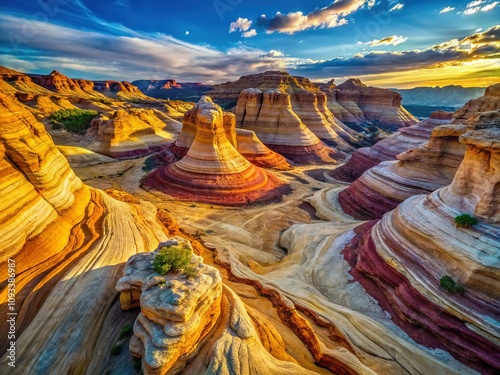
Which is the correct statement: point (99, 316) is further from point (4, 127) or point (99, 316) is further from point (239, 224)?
point (239, 224)

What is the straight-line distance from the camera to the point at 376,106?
327 feet

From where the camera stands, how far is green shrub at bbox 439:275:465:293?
8.85 m

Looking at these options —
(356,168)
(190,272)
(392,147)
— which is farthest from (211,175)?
(392,147)

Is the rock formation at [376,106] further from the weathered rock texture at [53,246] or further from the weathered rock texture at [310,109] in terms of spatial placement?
the weathered rock texture at [53,246]

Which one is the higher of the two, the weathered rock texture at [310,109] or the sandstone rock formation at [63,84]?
the sandstone rock formation at [63,84]

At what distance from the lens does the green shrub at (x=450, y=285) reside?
29.0ft

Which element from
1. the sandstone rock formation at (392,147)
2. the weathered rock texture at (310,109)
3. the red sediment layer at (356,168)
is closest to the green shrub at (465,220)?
the sandstone rock formation at (392,147)

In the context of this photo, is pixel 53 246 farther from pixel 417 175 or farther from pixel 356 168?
pixel 356 168

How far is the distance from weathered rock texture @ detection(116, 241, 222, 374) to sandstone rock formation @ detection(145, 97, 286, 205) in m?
18.6

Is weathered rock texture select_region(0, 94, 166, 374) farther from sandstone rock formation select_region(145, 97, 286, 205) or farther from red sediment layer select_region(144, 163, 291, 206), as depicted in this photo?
sandstone rock formation select_region(145, 97, 286, 205)

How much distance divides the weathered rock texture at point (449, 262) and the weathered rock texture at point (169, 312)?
7733 millimetres

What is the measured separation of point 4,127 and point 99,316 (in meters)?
8.80

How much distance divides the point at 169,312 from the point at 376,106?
370ft

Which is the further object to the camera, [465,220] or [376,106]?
[376,106]
